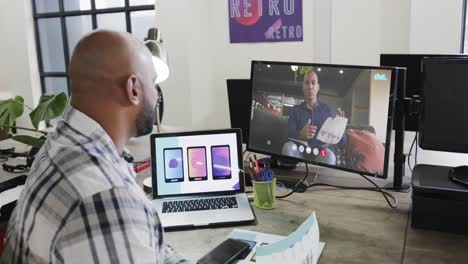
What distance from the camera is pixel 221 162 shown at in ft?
5.17

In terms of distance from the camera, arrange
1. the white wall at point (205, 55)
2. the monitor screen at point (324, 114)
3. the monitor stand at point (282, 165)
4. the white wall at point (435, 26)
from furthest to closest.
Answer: the white wall at point (205, 55), the white wall at point (435, 26), the monitor stand at point (282, 165), the monitor screen at point (324, 114)

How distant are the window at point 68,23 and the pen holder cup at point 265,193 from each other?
2724 millimetres

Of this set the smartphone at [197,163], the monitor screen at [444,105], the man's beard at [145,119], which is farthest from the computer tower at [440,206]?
the man's beard at [145,119]

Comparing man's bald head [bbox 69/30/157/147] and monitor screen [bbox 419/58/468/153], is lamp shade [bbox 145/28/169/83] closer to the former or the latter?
man's bald head [bbox 69/30/157/147]

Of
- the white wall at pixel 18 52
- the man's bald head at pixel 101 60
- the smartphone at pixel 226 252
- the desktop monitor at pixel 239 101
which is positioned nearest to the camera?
the man's bald head at pixel 101 60

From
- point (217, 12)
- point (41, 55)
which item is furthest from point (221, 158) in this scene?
point (41, 55)

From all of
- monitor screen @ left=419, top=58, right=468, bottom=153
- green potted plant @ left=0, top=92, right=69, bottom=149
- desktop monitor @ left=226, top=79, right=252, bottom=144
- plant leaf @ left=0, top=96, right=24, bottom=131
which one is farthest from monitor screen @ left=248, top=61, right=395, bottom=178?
plant leaf @ left=0, top=96, right=24, bottom=131

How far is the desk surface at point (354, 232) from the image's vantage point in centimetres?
116

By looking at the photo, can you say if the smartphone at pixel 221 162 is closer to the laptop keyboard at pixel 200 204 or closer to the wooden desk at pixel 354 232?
the laptop keyboard at pixel 200 204

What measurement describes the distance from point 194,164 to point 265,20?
2.13 meters

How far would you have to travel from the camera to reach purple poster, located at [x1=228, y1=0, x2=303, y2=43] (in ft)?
10.9

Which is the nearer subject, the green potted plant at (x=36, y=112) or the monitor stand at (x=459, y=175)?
the monitor stand at (x=459, y=175)

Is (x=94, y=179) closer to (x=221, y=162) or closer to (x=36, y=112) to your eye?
(x=221, y=162)

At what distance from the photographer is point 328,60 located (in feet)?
10.9
